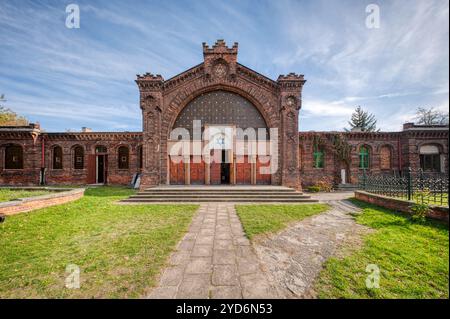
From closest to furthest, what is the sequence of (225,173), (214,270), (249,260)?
(214,270) < (249,260) < (225,173)

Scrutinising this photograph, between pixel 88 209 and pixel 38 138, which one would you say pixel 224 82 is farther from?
pixel 38 138

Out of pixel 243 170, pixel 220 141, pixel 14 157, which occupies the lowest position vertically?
pixel 243 170

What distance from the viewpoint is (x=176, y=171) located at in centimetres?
1345

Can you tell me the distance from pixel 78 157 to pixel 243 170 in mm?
15860

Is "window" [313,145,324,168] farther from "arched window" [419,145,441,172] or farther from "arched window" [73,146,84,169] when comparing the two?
"arched window" [73,146,84,169]

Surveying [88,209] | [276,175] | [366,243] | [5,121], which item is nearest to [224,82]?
[276,175]

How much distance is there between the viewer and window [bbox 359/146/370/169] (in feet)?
55.9

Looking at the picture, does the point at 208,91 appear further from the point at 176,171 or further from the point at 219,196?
the point at 219,196

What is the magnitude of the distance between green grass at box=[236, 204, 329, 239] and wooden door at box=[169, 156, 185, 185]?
21.1 feet

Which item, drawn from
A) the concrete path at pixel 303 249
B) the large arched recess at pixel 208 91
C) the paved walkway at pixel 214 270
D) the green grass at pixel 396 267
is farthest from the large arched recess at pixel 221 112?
the green grass at pixel 396 267

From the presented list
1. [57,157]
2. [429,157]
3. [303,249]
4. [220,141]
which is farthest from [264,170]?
[57,157]

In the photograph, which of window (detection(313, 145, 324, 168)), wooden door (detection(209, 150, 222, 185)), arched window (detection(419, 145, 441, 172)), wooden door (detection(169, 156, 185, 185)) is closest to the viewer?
wooden door (detection(169, 156, 185, 185))

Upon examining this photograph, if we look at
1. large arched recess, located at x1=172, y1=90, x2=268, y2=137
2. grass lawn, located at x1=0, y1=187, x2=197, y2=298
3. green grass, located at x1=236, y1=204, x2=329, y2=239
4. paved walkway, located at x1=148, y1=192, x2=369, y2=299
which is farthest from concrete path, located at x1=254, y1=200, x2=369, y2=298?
large arched recess, located at x1=172, y1=90, x2=268, y2=137

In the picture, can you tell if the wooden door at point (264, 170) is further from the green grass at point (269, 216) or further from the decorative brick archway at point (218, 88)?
the green grass at point (269, 216)
